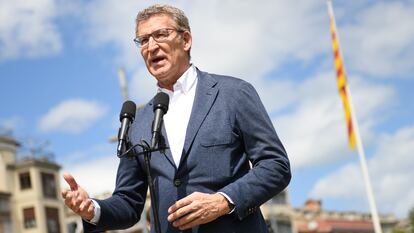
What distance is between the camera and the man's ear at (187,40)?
165 inches

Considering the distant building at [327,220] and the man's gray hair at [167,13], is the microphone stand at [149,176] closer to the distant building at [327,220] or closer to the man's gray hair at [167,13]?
the man's gray hair at [167,13]

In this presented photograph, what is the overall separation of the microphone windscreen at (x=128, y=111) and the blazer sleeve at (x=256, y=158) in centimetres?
52

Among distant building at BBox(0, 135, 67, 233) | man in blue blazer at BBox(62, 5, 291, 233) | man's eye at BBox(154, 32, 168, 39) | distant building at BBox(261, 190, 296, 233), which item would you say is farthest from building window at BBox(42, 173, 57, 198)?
man's eye at BBox(154, 32, 168, 39)

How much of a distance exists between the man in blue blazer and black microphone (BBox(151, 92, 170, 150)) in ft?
0.53

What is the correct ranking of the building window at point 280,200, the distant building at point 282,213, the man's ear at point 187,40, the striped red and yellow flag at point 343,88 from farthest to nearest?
the building window at point 280,200, the distant building at point 282,213, the striped red and yellow flag at point 343,88, the man's ear at point 187,40

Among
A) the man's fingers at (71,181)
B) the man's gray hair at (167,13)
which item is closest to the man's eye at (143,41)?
the man's gray hair at (167,13)

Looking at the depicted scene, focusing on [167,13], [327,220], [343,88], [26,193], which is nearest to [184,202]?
[167,13]

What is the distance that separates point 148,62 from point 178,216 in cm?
92

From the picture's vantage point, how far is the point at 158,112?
12.7ft

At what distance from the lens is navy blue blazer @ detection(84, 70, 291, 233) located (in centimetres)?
377

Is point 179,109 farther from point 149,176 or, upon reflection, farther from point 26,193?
point 26,193

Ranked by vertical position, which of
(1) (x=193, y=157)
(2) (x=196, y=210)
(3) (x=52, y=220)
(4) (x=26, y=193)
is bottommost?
(2) (x=196, y=210)

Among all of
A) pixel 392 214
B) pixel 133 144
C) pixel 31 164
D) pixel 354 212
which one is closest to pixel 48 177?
pixel 31 164

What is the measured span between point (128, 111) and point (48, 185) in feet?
203
